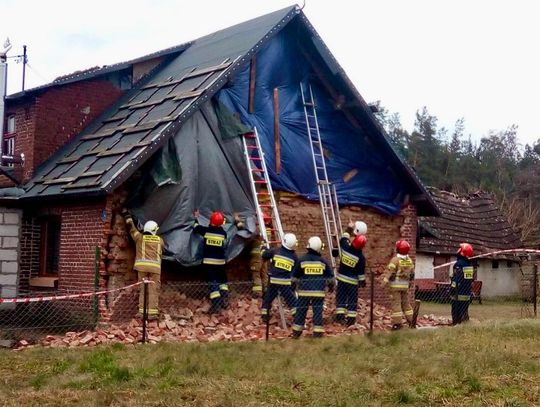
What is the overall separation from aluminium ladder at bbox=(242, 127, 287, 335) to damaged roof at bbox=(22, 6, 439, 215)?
4.62 ft

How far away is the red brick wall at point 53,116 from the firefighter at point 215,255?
4.85 metres

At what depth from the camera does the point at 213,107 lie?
15188 mm

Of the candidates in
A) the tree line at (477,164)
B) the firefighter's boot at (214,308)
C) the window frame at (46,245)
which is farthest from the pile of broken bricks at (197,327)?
the tree line at (477,164)

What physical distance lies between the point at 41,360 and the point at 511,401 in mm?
5917

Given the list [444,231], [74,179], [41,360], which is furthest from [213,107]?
[444,231]

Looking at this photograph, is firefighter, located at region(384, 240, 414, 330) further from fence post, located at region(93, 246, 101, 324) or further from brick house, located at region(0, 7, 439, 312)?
fence post, located at region(93, 246, 101, 324)

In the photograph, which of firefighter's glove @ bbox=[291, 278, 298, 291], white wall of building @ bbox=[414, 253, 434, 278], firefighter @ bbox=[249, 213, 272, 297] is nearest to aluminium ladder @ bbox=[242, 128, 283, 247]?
firefighter @ bbox=[249, 213, 272, 297]

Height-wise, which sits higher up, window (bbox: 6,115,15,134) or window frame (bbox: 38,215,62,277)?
window (bbox: 6,115,15,134)

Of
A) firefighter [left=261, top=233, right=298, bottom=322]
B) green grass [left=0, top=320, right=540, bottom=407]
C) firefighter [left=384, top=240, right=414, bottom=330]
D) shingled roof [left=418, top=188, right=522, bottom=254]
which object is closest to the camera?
green grass [left=0, top=320, right=540, bottom=407]

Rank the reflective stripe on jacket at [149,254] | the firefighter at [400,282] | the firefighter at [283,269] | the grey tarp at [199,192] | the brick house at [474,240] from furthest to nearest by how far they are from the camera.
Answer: the brick house at [474,240], the firefighter at [400,282], the grey tarp at [199,192], the reflective stripe on jacket at [149,254], the firefighter at [283,269]

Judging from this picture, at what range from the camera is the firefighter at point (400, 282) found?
14.3 meters

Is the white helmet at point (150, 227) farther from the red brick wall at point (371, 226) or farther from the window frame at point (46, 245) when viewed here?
the red brick wall at point (371, 226)

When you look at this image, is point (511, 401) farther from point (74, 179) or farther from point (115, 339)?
point (74, 179)

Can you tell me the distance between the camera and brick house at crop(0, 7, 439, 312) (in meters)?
14.1
